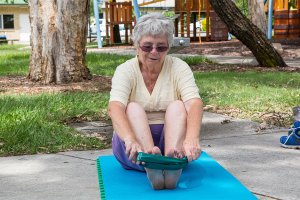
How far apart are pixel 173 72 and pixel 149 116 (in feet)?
1.09

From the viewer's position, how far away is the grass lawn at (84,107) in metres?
5.10

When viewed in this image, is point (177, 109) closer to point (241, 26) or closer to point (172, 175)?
point (172, 175)

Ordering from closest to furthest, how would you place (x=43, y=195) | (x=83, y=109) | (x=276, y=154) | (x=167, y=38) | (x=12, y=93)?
(x=43, y=195), (x=167, y=38), (x=276, y=154), (x=83, y=109), (x=12, y=93)

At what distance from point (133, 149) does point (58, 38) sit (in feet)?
18.4

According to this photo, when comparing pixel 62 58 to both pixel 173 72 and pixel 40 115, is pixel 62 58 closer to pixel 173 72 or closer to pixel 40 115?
pixel 40 115

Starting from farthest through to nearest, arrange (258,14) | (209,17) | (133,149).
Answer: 1. (209,17)
2. (258,14)
3. (133,149)

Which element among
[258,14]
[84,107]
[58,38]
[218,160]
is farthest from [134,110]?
[258,14]

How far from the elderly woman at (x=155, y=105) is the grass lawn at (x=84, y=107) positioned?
1.21 meters

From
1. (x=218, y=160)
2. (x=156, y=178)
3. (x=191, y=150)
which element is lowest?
(x=218, y=160)

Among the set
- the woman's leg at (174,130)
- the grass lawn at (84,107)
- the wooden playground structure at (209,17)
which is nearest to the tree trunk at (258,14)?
the wooden playground structure at (209,17)

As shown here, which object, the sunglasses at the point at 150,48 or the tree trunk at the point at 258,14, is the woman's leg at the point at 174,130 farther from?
the tree trunk at the point at 258,14

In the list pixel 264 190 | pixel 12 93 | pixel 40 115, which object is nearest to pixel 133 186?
pixel 264 190

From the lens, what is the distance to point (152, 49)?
3.87 m

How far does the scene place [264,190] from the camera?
12.1 feet
